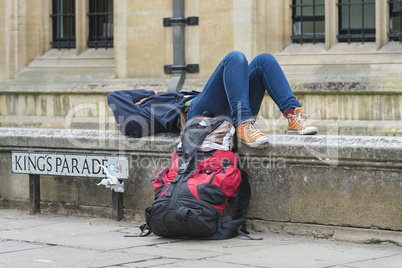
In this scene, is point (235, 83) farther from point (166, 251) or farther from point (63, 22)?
point (63, 22)

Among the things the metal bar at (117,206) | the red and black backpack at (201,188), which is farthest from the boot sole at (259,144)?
the metal bar at (117,206)

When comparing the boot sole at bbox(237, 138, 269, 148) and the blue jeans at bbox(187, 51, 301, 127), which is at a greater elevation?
the blue jeans at bbox(187, 51, 301, 127)

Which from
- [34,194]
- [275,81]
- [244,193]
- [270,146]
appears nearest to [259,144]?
[270,146]

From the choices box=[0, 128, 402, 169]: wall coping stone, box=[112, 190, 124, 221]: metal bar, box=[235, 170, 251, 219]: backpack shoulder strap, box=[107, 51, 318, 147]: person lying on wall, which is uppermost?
box=[107, 51, 318, 147]: person lying on wall

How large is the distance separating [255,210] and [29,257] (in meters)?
1.74

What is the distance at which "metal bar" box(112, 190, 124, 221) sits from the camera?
225 inches

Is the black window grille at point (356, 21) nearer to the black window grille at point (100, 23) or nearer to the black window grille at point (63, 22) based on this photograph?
the black window grille at point (100, 23)

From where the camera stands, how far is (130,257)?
13.9 feet

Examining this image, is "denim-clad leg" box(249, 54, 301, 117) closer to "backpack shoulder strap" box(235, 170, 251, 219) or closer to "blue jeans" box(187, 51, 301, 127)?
"blue jeans" box(187, 51, 301, 127)

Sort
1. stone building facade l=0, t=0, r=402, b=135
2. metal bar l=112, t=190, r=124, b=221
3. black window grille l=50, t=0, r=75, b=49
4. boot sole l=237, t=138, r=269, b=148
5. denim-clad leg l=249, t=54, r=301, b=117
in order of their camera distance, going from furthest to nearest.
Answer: black window grille l=50, t=0, r=75, b=49
stone building facade l=0, t=0, r=402, b=135
metal bar l=112, t=190, r=124, b=221
denim-clad leg l=249, t=54, r=301, b=117
boot sole l=237, t=138, r=269, b=148

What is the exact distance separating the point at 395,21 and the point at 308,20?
3.99 ft

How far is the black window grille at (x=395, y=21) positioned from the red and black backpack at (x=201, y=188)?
193 inches

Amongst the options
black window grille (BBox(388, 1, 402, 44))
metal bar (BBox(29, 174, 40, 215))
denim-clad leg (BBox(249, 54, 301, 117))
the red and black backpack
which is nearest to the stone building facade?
black window grille (BBox(388, 1, 402, 44))

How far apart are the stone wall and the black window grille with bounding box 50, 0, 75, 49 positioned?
5.97 meters
